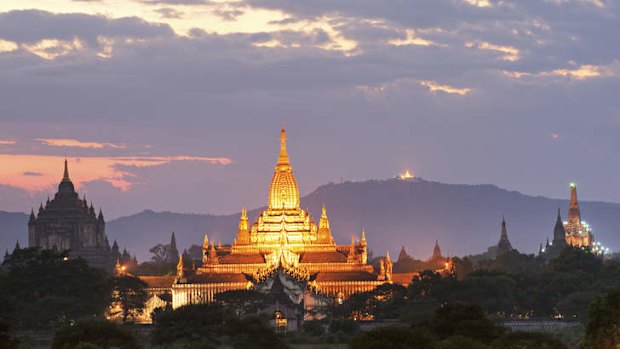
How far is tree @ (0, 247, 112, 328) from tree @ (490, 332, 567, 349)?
1926 inches

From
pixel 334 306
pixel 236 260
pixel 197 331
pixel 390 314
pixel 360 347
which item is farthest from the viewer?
pixel 236 260

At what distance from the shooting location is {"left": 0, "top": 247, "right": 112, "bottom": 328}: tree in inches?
5846

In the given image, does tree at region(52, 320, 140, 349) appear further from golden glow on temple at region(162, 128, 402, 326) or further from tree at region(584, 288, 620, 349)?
golden glow on temple at region(162, 128, 402, 326)

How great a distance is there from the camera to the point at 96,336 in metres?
115

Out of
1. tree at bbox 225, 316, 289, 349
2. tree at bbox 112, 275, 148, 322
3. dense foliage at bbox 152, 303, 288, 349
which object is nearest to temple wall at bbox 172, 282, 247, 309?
tree at bbox 112, 275, 148, 322

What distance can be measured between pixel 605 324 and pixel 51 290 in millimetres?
72761

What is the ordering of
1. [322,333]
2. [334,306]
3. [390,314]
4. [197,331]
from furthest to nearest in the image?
1. [334,306]
2. [390,314]
3. [322,333]
4. [197,331]

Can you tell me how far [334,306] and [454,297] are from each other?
493 inches

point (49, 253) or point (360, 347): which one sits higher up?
point (49, 253)

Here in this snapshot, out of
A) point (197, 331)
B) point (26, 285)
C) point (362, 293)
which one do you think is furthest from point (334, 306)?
point (197, 331)

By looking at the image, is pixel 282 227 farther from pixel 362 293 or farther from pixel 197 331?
pixel 197 331

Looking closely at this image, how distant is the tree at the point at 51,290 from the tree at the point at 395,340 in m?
47.4

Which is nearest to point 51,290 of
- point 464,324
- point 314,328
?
point 314,328

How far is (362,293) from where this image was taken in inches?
6658
